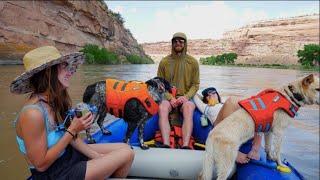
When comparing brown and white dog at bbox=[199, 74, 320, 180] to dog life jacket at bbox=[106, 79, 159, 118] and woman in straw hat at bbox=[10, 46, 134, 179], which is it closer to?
woman in straw hat at bbox=[10, 46, 134, 179]

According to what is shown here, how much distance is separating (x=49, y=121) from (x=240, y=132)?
6.21 feet

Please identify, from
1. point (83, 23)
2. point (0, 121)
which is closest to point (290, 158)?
point (0, 121)

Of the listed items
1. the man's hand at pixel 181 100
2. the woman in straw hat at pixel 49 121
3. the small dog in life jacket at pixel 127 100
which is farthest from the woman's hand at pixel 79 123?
the man's hand at pixel 181 100

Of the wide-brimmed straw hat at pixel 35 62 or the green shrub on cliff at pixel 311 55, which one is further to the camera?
the green shrub on cliff at pixel 311 55

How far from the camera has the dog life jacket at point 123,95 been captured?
17.0ft

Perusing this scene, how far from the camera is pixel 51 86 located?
3.03m

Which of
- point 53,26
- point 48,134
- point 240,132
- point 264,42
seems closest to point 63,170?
point 48,134

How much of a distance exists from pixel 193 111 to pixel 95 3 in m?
46.6

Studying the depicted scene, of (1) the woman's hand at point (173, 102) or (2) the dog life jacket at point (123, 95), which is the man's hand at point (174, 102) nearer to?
(1) the woman's hand at point (173, 102)

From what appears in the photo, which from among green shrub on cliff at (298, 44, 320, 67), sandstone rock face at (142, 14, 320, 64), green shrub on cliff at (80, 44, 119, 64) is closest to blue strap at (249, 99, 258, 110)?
green shrub on cliff at (80, 44, 119, 64)

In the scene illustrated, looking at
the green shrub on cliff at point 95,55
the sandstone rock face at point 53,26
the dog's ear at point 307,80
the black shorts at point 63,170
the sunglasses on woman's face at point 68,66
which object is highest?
the sandstone rock face at point 53,26

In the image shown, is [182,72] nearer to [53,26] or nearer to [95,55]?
[53,26]

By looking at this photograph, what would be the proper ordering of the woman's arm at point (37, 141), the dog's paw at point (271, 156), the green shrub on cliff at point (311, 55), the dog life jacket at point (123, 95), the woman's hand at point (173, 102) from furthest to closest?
1. the green shrub on cliff at point (311, 55)
2. the woman's hand at point (173, 102)
3. the dog life jacket at point (123, 95)
4. the dog's paw at point (271, 156)
5. the woman's arm at point (37, 141)

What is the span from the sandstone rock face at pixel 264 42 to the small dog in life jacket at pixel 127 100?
117 m
